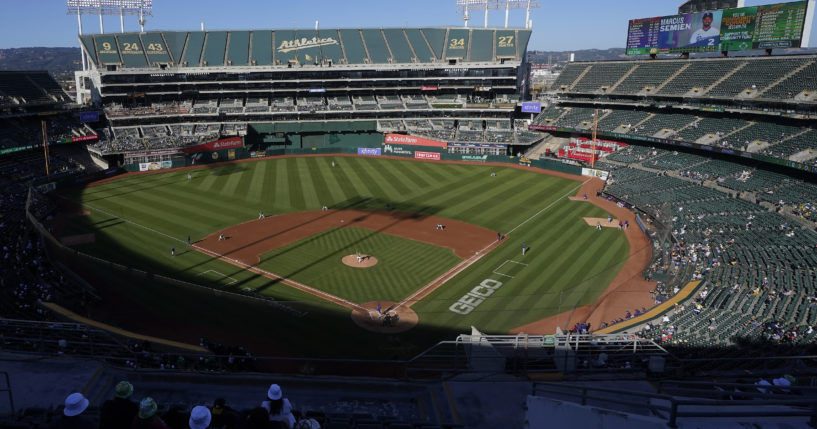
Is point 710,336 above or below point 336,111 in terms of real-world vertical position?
below

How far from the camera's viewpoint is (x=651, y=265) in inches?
1326

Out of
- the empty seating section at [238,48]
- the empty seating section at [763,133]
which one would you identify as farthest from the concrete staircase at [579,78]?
the empty seating section at [238,48]

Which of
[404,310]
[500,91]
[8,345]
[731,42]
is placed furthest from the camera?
[500,91]

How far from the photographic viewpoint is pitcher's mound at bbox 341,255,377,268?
33.8 m

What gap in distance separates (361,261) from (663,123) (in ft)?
152

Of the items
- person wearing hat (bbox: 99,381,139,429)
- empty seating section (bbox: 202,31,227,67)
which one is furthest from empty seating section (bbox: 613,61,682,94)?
person wearing hat (bbox: 99,381,139,429)

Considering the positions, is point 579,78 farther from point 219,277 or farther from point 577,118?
point 219,277

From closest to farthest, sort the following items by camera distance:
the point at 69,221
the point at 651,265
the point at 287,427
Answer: the point at 287,427
the point at 651,265
the point at 69,221

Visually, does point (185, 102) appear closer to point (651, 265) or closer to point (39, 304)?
point (39, 304)

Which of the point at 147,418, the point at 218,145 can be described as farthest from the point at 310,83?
the point at 147,418

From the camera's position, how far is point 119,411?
22.2ft

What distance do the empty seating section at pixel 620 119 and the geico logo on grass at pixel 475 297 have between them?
44258 mm

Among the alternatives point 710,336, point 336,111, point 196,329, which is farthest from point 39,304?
point 336,111

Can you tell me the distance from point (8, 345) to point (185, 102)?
6634 cm
